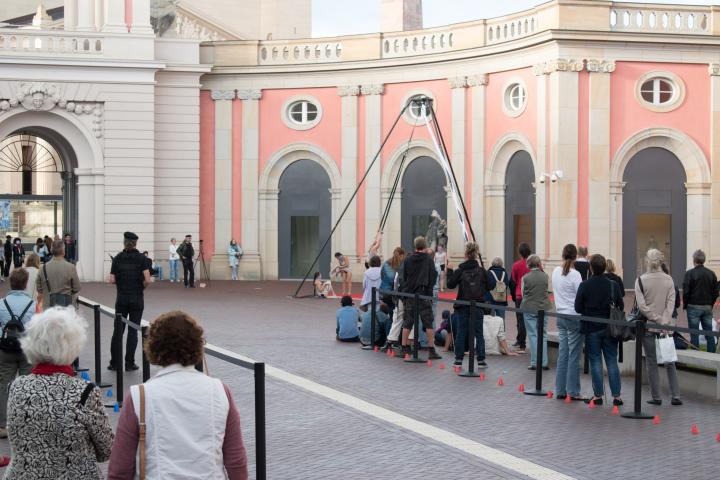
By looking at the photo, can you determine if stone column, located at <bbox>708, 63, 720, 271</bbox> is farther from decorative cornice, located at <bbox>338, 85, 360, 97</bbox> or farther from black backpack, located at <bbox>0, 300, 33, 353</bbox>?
black backpack, located at <bbox>0, 300, 33, 353</bbox>

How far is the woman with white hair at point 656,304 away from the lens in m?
13.0

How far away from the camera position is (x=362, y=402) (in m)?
12.9

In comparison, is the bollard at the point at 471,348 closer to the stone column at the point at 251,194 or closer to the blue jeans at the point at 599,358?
the blue jeans at the point at 599,358

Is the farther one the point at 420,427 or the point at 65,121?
the point at 65,121

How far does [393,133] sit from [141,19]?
27.5 ft

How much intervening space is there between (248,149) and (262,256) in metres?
3.42

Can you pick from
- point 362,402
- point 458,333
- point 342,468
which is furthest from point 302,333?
point 342,468

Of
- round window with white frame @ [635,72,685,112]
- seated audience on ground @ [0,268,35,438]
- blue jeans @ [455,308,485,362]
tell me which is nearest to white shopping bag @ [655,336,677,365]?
blue jeans @ [455,308,485,362]

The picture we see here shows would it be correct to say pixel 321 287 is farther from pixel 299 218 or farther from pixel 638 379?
pixel 638 379

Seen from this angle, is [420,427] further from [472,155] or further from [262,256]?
[262,256]

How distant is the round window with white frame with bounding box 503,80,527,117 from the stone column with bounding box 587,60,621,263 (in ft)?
7.07

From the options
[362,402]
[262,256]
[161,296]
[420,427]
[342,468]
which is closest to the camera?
[342,468]

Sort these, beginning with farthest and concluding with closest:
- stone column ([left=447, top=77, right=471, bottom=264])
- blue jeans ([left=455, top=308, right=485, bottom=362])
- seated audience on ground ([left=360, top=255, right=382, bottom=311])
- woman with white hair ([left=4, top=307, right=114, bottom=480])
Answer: stone column ([left=447, top=77, right=471, bottom=264]) < seated audience on ground ([left=360, top=255, right=382, bottom=311]) < blue jeans ([left=455, top=308, right=485, bottom=362]) < woman with white hair ([left=4, top=307, right=114, bottom=480])

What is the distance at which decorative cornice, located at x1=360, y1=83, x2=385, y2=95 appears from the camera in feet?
120
